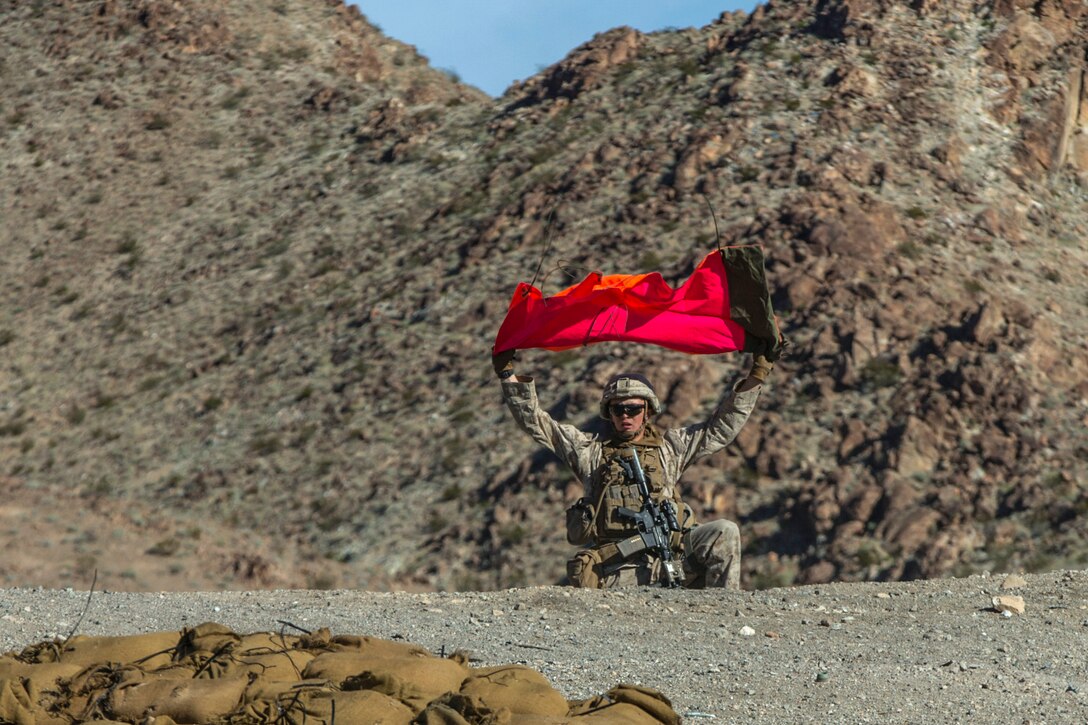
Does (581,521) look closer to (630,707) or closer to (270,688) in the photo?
(630,707)

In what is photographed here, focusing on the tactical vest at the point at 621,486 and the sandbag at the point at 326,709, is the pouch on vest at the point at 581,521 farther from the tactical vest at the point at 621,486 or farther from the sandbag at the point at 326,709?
the sandbag at the point at 326,709

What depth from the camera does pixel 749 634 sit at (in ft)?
25.5

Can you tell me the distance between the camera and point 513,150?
31828mm

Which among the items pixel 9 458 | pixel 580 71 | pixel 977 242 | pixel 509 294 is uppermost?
pixel 580 71

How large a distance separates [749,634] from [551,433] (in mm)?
2091

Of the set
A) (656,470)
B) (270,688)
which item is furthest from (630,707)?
(656,470)

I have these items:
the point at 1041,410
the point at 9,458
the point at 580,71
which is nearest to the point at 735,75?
the point at 580,71

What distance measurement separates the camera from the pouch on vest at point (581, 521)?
891 cm

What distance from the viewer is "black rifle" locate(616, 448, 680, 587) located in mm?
8766

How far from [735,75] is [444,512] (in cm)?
1370

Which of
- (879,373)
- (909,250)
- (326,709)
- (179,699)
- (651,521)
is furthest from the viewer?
(909,250)

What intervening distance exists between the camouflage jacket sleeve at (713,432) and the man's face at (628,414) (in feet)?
0.88

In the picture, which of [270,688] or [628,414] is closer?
[270,688]

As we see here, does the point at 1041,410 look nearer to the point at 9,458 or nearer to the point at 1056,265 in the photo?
the point at 1056,265
